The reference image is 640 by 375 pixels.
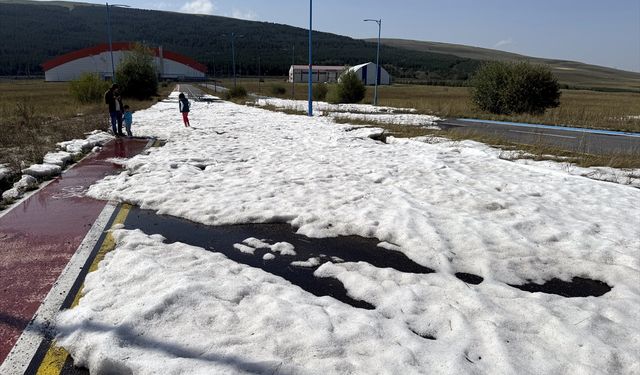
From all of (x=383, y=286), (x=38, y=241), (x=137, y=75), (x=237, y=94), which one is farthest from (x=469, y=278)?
(x=237, y=94)

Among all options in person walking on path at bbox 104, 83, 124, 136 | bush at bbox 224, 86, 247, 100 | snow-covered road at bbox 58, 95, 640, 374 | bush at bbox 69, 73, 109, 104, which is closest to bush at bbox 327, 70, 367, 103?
bush at bbox 224, 86, 247, 100

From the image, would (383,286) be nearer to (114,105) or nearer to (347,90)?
(114,105)

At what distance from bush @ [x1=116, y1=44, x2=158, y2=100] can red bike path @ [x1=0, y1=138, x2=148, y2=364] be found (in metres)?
43.8

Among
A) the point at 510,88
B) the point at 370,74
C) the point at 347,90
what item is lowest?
the point at 347,90

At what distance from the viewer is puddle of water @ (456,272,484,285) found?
4645 mm

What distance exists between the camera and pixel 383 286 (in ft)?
14.5

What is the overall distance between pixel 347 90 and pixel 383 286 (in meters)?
44.8

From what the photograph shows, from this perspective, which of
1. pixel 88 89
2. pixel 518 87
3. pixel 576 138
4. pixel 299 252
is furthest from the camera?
pixel 88 89

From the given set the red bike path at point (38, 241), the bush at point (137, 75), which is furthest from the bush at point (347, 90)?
the red bike path at point (38, 241)

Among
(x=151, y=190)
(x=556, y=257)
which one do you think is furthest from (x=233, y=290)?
(x=151, y=190)

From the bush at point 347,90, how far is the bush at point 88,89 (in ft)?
74.8

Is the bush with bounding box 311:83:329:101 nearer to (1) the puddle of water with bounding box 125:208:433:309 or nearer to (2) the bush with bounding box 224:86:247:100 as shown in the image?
(2) the bush with bounding box 224:86:247:100

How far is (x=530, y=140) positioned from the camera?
16781mm

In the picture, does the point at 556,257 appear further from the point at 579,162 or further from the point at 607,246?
the point at 579,162
